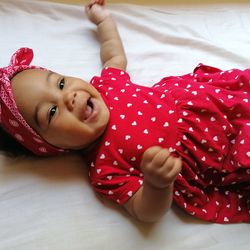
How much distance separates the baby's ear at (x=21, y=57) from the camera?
97 centimetres

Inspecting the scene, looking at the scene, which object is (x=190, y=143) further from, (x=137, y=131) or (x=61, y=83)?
(x=61, y=83)

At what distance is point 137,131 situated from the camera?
896mm

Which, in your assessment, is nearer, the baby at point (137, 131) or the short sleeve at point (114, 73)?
the baby at point (137, 131)

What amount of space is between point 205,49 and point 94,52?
33 centimetres

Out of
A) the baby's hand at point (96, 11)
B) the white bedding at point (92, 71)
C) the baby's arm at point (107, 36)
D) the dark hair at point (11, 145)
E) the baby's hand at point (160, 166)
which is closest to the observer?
the baby's hand at point (160, 166)

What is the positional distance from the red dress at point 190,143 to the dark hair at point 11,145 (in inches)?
6.6

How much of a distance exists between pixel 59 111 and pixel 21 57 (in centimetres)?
22

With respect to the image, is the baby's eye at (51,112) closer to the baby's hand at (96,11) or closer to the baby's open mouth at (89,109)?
the baby's open mouth at (89,109)

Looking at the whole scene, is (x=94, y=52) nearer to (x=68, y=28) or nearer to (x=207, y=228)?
(x=68, y=28)

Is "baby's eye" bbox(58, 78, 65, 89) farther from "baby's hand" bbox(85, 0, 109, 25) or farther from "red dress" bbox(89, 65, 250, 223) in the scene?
"baby's hand" bbox(85, 0, 109, 25)

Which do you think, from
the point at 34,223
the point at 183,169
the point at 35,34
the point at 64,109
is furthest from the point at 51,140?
the point at 35,34

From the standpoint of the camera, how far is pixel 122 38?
1223mm

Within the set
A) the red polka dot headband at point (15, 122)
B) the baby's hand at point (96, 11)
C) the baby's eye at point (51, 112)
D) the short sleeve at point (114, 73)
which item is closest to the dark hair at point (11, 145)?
the red polka dot headband at point (15, 122)

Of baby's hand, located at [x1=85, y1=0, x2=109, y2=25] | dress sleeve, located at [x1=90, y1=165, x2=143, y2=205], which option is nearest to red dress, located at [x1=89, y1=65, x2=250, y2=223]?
dress sleeve, located at [x1=90, y1=165, x2=143, y2=205]
